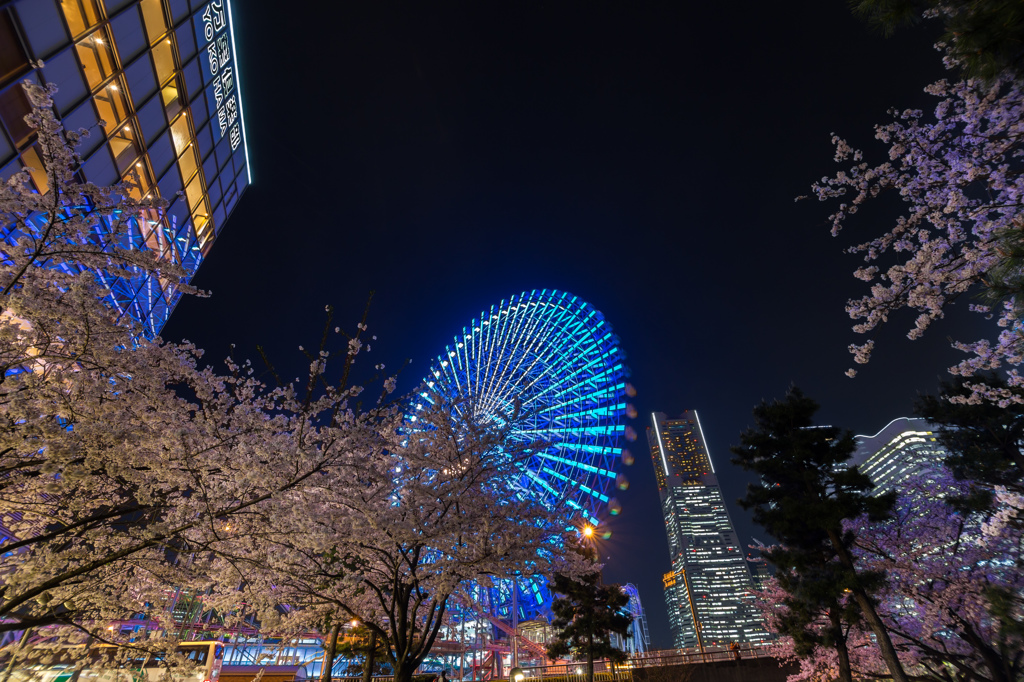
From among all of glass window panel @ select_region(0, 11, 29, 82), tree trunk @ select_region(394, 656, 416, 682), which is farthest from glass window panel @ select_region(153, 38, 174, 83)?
tree trunk @ select_region(394, 656, 416, 682)

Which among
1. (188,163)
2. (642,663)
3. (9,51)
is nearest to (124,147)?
(188,163)

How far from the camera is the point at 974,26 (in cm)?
391

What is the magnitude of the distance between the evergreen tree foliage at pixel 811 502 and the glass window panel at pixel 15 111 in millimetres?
21045

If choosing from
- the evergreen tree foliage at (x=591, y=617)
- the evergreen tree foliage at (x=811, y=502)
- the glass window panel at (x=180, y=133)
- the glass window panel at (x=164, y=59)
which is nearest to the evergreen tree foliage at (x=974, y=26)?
the evergreen tree foliage at (x=811, y=502)

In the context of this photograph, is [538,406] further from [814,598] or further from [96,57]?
[96,57]

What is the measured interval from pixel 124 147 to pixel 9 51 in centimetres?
480

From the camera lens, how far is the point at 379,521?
8.55 metres

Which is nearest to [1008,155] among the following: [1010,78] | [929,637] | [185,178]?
[1010,78]

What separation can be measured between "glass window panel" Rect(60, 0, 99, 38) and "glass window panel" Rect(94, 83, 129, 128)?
1575 millimetres

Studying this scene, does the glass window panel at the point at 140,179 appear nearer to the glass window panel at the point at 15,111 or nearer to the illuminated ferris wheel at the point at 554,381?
the glass window panel at the point at 15,111

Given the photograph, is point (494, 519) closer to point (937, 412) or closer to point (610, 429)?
point (937, 412)

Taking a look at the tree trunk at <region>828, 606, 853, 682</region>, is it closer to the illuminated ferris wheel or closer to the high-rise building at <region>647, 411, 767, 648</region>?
the illuminated ferris wheel

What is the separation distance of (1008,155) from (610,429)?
25019mm

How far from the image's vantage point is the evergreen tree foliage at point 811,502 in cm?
1130
